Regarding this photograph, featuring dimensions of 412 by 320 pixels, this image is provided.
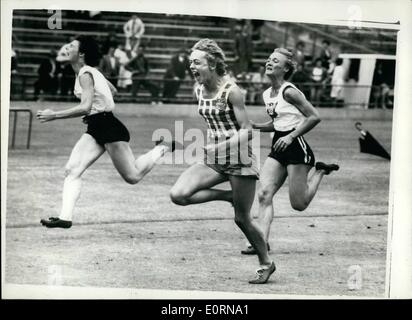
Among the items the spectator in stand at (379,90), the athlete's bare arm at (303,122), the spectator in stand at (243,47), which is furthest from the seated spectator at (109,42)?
the athlete's bare arm at (303,122)

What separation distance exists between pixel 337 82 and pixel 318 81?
0.64m

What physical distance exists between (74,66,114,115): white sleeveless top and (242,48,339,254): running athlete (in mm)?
1401

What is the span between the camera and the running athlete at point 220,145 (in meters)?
8.15

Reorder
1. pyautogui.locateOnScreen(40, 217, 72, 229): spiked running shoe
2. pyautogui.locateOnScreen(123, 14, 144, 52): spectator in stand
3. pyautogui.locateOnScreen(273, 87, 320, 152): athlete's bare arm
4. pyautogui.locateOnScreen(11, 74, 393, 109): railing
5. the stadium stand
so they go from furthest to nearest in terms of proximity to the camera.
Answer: pyautogui.locateOnScreen(123, 14, 144, 52): spectator in stand
pyautogui.locateOnScreen(11, 74, 393, 109): railing
the stadium stand
pyautogui.locateOnScreen(40, 217, 72, 229): spiked running shoe
pyautogui.locateOnScreen(273, 87, 320, 152): athlete's bare arm

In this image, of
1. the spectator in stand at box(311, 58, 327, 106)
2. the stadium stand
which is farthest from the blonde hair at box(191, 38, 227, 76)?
the spectator in stand at box(311, 58, 327, 106)

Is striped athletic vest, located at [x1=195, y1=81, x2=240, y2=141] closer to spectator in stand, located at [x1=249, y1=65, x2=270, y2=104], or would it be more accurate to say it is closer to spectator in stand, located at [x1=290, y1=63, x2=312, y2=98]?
spectator in stand, located at [x1=249, y1=65, x2=270, y2=104]

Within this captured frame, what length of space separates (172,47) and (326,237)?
967 centimetres

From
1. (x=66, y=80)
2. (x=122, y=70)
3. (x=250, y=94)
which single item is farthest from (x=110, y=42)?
(x=250, y=94)

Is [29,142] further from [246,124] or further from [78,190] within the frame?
[246,124]

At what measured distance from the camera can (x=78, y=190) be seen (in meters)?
9.36

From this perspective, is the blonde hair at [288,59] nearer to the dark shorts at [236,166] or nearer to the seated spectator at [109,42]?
the dark shorts at [236,166]

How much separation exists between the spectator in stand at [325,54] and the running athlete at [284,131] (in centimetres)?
932

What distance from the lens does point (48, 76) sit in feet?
54.7

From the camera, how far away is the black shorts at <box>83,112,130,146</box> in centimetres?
923
